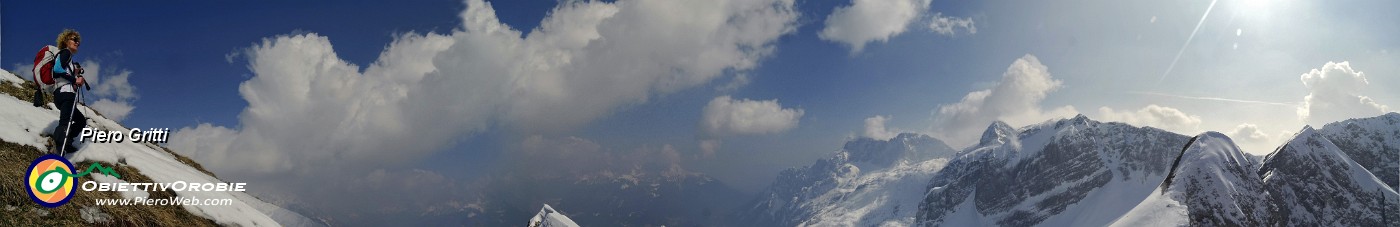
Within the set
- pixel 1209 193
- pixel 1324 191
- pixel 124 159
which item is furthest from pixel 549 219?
pixel 1324 191

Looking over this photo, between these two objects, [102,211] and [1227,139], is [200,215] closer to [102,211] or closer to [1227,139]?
[102,211]

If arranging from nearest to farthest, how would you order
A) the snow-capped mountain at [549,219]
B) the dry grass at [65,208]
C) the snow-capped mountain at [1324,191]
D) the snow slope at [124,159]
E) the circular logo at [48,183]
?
1. the dry grass at [65,208]
2. the circular logo at [48,183]
3. the snow slope at [124,159]
4. the snow-capped mountain at [549,219]
5. the snow-capped mountain at [1324,191]

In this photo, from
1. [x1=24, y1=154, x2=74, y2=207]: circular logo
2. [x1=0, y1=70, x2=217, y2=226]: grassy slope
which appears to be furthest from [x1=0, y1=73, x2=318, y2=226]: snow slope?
[x1=24, y1=154, x2=74, y2=207]: circular logo

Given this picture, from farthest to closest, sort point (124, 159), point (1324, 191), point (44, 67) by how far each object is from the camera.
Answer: point (1324, 191), point (44, 67), point (124, 159)

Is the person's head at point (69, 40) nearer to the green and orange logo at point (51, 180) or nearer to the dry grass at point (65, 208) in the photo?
the dry grass at point (65, 208)

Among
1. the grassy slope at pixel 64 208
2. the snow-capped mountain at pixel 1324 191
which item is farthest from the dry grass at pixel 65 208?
the snow-capped mountain at pixel 1324 191

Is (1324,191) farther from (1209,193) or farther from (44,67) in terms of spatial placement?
(44,67)
